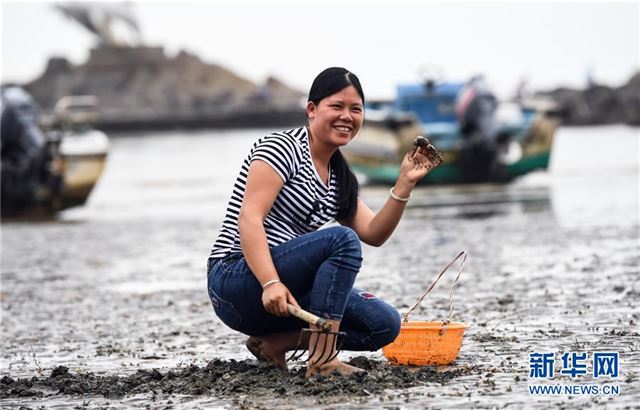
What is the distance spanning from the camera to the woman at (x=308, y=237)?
5629 millimetres

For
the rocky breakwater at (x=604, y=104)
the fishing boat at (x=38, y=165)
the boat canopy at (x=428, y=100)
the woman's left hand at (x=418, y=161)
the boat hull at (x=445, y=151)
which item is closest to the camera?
the woman's left hand at (x=418, y=161)

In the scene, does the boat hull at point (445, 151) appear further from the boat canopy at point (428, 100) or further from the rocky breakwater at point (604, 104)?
the rocky breakwater at point (604, 104)

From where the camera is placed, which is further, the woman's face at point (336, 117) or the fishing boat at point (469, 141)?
the fishing boat at point (469, 141)

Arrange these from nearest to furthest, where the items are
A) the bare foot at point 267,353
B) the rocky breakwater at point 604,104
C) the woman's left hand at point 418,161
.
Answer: the woman's left hand at point 418,161
the bare foot at point 267,353
the rocky breakwater at point 604,104

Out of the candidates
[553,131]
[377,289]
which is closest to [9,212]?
[553,131]

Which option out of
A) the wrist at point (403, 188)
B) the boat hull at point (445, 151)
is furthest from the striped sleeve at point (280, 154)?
the boat hull at point (445, 151)

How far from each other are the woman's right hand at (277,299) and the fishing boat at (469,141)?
17.2 metres

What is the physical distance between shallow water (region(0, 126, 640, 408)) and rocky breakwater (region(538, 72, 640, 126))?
2018 inches

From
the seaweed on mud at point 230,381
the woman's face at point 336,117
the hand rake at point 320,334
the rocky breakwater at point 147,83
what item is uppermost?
the woman's face at point 336,117

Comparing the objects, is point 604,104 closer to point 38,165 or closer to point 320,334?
point 38,165

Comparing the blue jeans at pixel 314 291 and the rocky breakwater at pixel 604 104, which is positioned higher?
the blue jeans at pixel 314 291

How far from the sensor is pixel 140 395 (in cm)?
580

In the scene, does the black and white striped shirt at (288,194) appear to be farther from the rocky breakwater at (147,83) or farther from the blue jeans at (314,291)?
the rocky breakwater at (147,83)

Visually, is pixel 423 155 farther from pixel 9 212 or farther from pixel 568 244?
pixel 9 212
